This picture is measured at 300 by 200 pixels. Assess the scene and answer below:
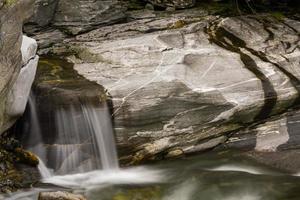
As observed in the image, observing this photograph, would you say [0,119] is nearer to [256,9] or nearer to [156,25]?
[156,25]

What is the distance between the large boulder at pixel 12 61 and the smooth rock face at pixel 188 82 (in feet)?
4.66

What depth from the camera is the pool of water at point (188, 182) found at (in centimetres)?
747

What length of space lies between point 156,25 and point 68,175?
4.70 metres

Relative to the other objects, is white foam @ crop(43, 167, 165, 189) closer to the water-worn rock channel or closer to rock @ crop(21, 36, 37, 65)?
the water-worn rock channel

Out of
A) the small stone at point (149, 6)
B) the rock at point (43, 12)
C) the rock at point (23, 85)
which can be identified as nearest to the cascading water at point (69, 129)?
the rock at point (23, 85)

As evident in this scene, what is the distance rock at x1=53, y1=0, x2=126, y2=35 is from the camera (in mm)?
11898

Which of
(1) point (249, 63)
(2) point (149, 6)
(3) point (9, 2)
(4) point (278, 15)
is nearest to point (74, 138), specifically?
(3) point (9, 2)

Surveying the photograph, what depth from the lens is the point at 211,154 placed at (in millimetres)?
8938

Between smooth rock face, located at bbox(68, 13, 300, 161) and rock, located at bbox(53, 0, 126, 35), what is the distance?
959 millimetres

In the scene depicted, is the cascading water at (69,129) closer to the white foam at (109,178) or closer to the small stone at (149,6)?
the white foam at (109,178)

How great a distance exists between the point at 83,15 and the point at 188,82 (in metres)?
3.93

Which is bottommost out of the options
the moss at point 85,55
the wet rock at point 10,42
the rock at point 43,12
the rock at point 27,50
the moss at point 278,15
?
the moss at point 278,15

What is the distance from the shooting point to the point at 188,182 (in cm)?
797

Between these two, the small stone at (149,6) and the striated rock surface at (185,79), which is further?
the small stone at (149,6)
